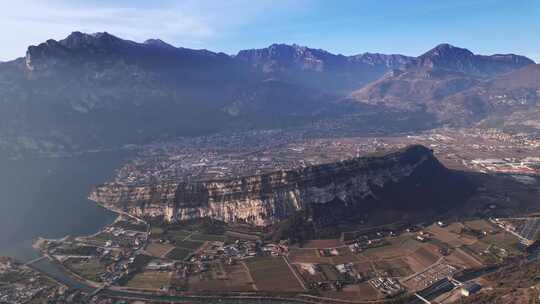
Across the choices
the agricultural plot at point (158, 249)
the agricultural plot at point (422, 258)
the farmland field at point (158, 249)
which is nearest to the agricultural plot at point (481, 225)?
the agricultural plot at point (422, 258)

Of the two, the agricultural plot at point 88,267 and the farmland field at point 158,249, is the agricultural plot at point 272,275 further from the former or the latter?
the agricultural plot at point 88,267

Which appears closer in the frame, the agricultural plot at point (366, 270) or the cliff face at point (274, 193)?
the agricultural plot at point (366, 270)

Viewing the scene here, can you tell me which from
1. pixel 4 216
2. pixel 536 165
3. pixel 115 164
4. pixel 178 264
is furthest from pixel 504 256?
pixel 115 164

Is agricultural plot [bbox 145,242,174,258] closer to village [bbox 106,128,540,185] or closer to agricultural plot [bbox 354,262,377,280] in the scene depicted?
agricultural plot [bbox 354,262,377,280]

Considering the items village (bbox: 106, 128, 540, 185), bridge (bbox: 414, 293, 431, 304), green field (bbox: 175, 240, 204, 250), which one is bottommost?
bridge (bbox: 414, 293, 431, 304)

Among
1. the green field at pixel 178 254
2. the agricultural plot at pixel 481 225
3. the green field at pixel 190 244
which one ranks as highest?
the agricultural plot at pixel 481 225

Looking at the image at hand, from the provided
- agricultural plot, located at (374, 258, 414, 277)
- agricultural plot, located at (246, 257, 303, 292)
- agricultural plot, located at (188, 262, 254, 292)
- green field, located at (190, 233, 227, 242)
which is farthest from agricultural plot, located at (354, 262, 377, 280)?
green field, located at (190, 233, 227, 242)
